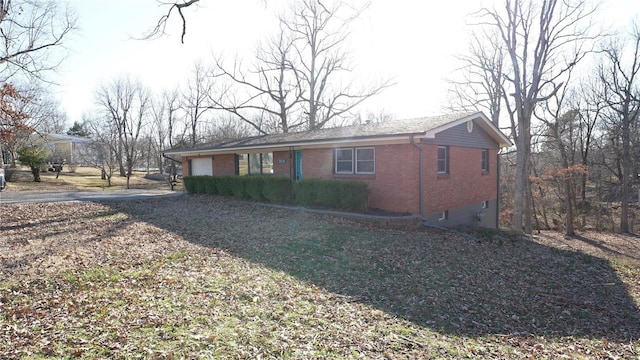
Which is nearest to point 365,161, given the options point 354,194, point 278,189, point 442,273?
point 354,194

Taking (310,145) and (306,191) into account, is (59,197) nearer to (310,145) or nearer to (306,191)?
(306,191)

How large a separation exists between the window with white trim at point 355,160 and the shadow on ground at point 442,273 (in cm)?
231

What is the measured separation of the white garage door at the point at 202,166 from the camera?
66.2ft

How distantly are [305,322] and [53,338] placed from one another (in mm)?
2729

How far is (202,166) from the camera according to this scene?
2080cm

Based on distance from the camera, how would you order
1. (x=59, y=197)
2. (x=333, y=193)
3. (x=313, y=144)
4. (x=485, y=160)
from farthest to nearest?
(x=59, y=197) < (x=485, y=160) < (x=313, y=144) < (x=333, y=193)

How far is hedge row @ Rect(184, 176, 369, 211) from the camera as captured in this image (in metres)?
12.1

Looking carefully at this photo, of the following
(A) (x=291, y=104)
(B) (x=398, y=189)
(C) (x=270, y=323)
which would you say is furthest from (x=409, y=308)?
(A) (x=291, y=104)

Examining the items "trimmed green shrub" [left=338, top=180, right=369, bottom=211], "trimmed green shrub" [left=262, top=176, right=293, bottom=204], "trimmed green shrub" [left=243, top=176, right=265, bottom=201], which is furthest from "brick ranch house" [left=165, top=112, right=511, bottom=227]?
"trimmed green shrub" [left=243, top=176, right=265, bottom=201]

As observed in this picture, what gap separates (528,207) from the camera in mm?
19453

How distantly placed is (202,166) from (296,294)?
1662 cm

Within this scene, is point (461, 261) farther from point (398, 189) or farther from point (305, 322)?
point (305, 322)

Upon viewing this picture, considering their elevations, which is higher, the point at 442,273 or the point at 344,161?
the point at 344,161

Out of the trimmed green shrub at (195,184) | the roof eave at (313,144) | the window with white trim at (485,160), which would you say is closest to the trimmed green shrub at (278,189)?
the roof eave at (313,144)
